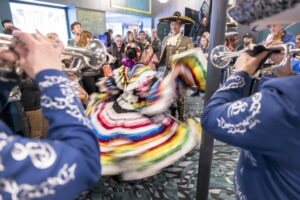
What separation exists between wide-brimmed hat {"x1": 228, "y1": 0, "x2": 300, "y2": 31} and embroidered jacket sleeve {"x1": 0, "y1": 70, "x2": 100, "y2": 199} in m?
0.46

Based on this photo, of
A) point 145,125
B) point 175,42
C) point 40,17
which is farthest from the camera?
point 40,17

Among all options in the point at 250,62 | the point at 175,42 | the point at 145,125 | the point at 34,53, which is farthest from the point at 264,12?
the point at 175,42

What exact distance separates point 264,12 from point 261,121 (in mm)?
247

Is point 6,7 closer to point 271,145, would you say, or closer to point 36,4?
point 36,4

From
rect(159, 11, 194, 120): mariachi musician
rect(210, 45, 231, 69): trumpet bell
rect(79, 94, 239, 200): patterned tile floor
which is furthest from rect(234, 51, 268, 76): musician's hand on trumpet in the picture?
rect(159, 11, 194, 120): mariachi musician

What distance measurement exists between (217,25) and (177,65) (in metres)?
0.37

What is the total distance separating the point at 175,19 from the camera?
3.69 m

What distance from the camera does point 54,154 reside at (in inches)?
16.5

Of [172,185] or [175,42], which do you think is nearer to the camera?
[172,185]

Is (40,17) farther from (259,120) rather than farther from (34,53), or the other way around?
(259,120)

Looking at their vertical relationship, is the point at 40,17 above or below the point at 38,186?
above

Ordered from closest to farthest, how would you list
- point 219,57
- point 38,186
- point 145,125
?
point 38,186 < point 219,57 < point 145,125

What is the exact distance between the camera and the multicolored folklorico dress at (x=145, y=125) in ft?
5.05

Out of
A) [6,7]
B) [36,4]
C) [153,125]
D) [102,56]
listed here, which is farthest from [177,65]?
[36,4]
